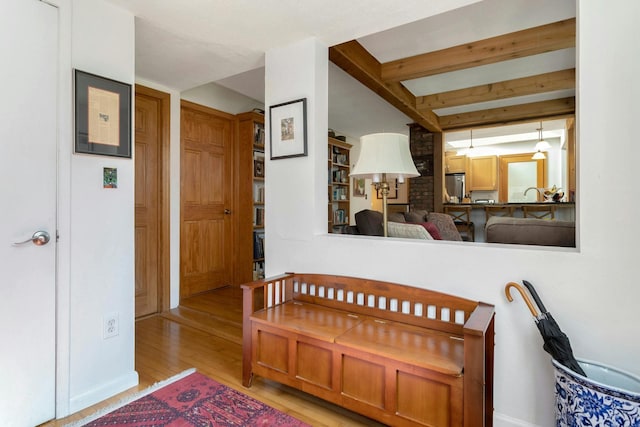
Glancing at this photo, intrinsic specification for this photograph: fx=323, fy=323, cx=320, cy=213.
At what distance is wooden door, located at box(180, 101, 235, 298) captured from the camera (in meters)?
3.61

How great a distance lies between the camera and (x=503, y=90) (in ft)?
13.7

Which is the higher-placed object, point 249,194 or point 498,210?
point 249,194

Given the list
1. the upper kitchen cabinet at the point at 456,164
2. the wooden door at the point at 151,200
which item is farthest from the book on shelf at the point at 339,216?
the upper kitchen cabinet at the point at 456,164

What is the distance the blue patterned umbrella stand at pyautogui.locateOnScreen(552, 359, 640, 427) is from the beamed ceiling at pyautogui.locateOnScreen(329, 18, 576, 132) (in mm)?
2570

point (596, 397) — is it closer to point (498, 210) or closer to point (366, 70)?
point (366, 70)

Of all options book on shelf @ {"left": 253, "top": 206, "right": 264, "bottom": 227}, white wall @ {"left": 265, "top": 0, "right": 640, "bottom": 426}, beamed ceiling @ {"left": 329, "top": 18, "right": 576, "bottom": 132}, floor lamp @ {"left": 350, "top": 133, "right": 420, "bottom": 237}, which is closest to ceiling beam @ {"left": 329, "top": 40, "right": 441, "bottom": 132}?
beamed ceiling @ {"left": 329, "top": 18, "right": 576, "bottom": 132}

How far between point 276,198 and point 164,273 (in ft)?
5.54

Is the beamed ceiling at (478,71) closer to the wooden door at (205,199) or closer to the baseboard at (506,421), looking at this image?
the wooden door at (205,199)

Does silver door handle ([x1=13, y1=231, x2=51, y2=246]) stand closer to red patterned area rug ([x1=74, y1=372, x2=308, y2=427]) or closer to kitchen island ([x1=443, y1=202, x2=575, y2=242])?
red patterned area rug ([x1=74, y1=372, x2=308, y2=427])

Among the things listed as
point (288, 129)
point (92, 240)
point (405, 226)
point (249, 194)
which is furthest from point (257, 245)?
point (92, 240)

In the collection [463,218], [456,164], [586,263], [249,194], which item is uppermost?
[456,164]

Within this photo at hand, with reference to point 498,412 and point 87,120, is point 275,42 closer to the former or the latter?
point 87,120

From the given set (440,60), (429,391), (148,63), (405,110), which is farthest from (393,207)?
(429,391)

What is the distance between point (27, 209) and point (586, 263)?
2.59 meters
